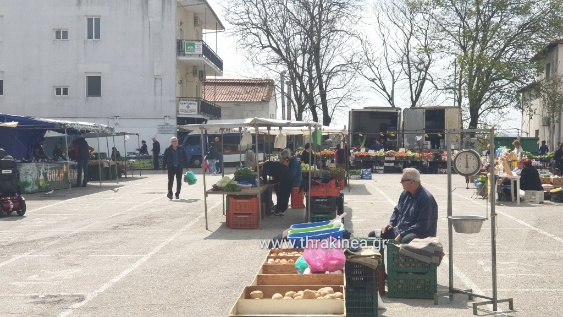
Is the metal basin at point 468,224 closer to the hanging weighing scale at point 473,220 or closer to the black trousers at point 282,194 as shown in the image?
the hanging weighing scale at point 473,220

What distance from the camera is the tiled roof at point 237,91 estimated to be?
73.7 m

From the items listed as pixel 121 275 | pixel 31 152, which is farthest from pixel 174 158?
pixel 121 275

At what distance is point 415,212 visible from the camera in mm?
9430

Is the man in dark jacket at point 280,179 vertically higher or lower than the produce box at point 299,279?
higher

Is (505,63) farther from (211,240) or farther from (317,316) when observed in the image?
(317,316)

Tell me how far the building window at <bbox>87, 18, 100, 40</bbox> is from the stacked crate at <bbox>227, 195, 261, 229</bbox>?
3694cm

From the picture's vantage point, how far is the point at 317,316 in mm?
6062

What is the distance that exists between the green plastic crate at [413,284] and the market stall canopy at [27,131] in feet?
64.0

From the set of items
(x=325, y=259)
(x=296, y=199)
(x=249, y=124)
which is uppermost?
(x=249, y=124)

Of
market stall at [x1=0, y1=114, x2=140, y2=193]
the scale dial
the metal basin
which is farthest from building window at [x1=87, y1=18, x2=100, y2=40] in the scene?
the metal basin

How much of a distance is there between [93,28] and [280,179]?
3555 cm

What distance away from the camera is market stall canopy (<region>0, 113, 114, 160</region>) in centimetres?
2645

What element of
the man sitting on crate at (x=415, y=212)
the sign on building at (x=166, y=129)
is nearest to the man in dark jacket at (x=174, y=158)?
the man sitting on crate at (x=415, y=212)

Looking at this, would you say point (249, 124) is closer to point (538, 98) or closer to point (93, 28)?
point (93, 28)
